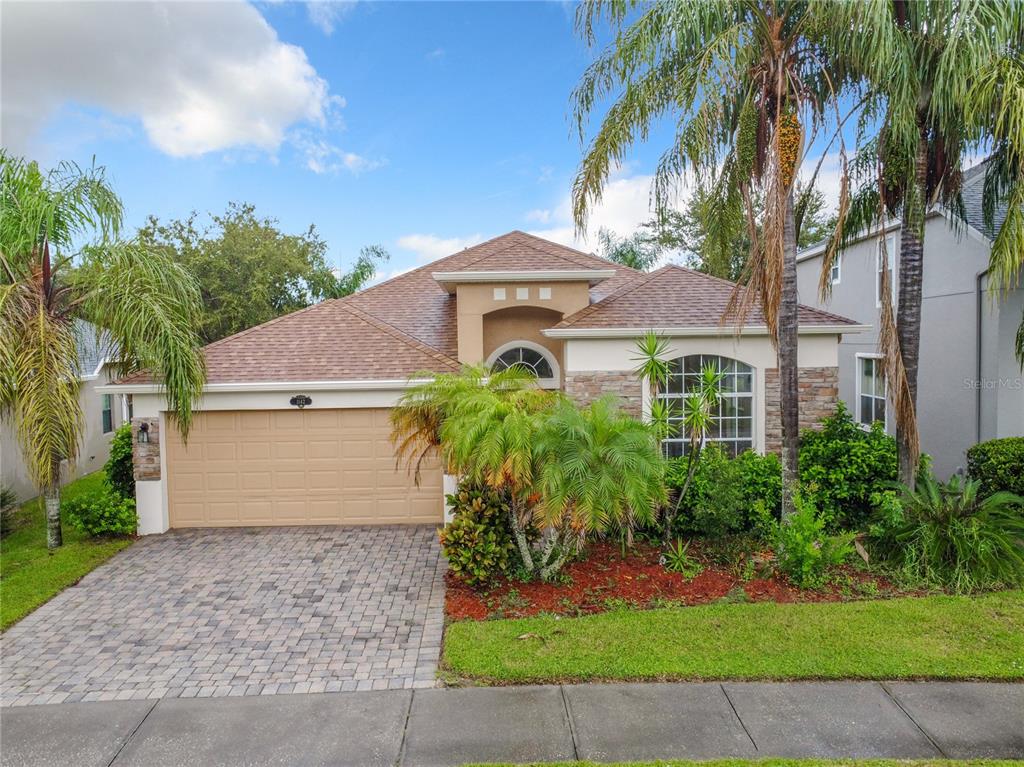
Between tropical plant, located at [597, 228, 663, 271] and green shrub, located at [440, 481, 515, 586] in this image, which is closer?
green shrub, located at [440, 481, 515, 586]

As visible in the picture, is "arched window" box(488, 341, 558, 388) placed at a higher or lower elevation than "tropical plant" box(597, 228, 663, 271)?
lower

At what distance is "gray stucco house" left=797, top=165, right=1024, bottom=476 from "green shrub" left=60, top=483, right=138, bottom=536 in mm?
13065

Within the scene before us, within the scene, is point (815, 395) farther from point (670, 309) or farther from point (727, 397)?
point (670, 309)

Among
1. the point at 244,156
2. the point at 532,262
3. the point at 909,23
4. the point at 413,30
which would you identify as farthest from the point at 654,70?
the point at 244,156

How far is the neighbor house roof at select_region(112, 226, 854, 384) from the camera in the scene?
10789 mm

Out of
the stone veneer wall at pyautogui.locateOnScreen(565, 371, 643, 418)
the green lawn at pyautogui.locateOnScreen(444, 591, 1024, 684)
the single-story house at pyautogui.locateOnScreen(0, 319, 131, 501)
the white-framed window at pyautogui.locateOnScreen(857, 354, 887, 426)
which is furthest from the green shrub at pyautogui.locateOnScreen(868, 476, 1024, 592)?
the single-story house at pyautogui.locateOnScreen(0, 319, 131, 501)

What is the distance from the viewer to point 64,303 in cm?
946

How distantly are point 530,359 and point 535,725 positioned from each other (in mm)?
9484

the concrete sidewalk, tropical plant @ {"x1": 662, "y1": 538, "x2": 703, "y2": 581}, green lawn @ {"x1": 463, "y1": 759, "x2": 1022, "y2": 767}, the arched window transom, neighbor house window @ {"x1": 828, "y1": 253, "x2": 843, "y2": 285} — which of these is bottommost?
the concrete sidewalk

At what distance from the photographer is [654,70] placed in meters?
8.74

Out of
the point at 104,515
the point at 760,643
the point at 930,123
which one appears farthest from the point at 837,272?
the point at 104,515

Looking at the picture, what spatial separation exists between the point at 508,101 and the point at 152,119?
8.77 metres

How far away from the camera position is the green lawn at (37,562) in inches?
302

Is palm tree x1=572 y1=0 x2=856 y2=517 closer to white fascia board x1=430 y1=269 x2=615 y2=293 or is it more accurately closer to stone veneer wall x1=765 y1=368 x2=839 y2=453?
stone veneer wall x1=765 y1=368 x2=839 y2=453
